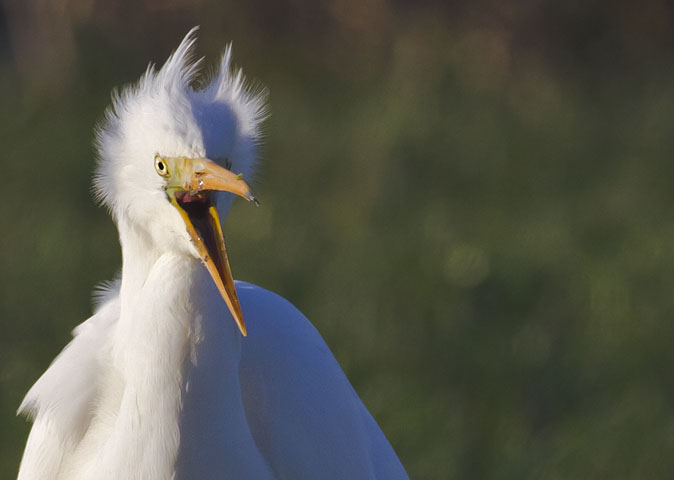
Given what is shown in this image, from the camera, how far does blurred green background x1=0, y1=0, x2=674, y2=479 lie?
330 cm

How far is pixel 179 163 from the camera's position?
1.44m

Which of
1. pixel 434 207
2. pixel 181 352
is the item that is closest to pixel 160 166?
pixel 181 352

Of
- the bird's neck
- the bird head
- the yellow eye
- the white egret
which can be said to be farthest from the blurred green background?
the yellow eye

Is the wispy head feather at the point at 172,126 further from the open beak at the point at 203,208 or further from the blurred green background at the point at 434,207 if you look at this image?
the blurred green background at the point at 434,207

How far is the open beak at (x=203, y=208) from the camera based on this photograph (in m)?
1.42

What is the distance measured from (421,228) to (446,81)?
1.66 meters

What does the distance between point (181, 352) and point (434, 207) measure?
3.18 m

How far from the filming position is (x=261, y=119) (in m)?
1.69

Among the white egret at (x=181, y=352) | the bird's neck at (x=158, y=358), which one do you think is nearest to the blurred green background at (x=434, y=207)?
the white egret at (x=181, y=352)

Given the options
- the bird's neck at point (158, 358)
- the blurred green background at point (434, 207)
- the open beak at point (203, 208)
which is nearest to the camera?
the open beak at point (203, 208)

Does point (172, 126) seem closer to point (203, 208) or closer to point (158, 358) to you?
point (203, 208)

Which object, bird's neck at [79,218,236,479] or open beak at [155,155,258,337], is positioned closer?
open beak at [155,155,258,337]

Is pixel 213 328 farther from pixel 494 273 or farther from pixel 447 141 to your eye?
pixel 447 141

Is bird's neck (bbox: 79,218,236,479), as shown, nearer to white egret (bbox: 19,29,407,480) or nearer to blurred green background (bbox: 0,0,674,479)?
white egret (bbox: 19,29,407,480)
